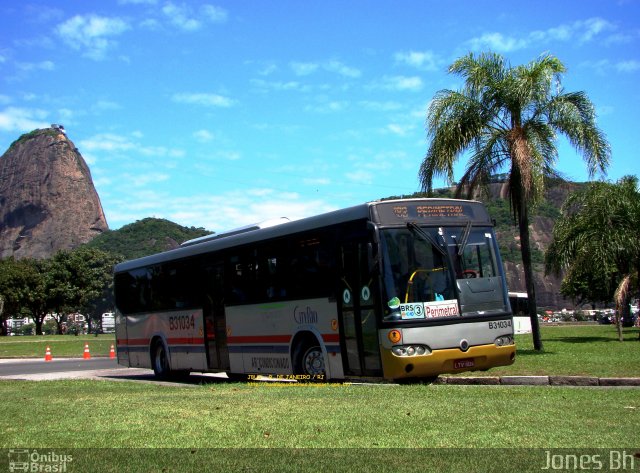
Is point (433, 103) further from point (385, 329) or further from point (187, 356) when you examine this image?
point (385, 329)

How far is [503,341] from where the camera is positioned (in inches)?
504

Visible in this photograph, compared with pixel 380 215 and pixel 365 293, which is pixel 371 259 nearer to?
pixel 365 293

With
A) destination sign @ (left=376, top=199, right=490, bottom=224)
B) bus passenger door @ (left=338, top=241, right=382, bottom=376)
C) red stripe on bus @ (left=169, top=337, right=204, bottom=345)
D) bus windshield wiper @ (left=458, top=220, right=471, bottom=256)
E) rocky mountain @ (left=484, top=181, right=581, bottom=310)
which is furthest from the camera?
rocky mountain @ (left=484, top=181, right=581, bottom=310)

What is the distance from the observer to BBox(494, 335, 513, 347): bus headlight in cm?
1273

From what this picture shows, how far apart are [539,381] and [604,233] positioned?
1579 cm

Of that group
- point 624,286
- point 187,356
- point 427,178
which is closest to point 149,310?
point 187,356

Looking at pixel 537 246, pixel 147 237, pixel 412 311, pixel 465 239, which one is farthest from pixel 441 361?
pixel 537 246

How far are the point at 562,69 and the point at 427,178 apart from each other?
4.96m

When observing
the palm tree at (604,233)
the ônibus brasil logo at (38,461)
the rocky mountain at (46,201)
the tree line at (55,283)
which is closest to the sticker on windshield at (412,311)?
the ônibus brasil logo at (38,461)

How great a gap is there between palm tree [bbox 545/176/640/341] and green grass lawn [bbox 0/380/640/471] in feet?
58.7

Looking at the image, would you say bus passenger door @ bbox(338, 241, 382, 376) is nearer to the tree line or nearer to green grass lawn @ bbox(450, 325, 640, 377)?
green grass lawn @ bbox(450, 325, 640, 377)

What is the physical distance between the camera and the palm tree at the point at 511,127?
69.8ft

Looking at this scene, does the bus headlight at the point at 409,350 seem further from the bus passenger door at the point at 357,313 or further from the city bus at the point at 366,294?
the bus passenger door at the point at 357,313

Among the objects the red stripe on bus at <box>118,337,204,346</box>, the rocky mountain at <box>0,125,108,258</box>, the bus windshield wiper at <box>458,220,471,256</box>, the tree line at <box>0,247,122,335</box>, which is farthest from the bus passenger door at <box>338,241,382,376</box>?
the rocky mountain at <box>0,125,108,258</box>
